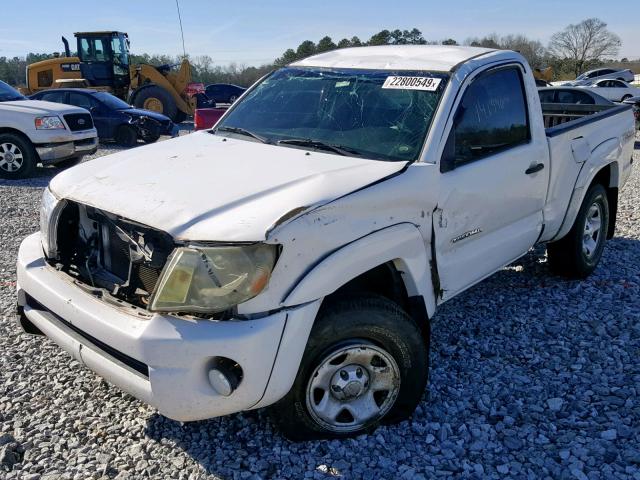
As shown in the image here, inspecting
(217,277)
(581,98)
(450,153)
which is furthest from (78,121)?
(581,98)

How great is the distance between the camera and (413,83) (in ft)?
11.5

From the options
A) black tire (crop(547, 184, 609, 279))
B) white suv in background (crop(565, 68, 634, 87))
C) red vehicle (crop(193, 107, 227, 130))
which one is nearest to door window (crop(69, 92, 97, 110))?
red vehicle (crop(193, 107, 227, 130))

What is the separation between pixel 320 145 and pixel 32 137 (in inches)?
331

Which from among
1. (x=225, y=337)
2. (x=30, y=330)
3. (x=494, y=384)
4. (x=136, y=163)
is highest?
(x=136, y=163)

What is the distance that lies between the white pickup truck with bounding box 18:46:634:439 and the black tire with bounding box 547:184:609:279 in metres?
0.70

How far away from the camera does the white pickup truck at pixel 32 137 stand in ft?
32.8

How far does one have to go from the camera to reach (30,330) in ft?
10.8

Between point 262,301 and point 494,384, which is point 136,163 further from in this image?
point 494,384

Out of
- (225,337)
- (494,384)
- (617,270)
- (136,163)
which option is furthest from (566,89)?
(225,337)

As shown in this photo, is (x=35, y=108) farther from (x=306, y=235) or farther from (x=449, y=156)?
(x=306, y=235)

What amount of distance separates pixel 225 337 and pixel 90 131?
391 inches

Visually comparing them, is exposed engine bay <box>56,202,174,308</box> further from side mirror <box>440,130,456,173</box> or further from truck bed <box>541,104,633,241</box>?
truck bed <box>541,104,633,241</box>

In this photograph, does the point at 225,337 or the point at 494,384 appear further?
the point at 494,384

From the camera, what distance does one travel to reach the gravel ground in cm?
279
